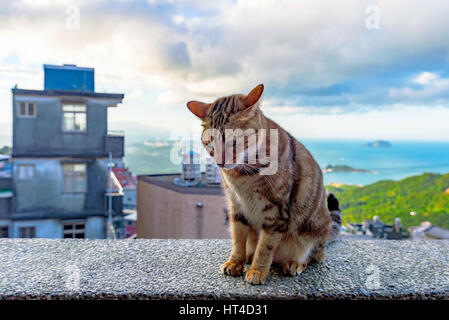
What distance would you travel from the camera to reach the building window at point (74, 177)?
446 centimetres

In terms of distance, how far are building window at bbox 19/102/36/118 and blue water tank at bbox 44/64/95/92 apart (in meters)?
0.32

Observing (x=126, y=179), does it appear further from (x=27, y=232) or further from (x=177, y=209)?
(x=27, y=232)

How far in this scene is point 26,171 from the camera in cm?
443

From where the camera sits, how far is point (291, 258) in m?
1.16

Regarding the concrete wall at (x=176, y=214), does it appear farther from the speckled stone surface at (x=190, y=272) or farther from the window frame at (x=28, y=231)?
the speckled stone surface at (x=190, y=272)

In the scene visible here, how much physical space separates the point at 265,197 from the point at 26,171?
4.15 meters

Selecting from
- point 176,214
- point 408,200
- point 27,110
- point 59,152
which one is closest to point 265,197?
point 176,214

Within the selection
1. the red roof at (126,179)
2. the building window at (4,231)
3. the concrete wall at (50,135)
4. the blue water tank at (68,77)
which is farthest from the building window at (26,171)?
the red roof at (126,179)

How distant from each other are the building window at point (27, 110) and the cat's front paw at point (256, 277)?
401cm

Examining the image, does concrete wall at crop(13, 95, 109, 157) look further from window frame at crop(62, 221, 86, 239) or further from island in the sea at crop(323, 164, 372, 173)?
island in the sea at crop(323, 164, 372, 173)

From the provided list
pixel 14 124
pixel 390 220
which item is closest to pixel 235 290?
pixel 390 220

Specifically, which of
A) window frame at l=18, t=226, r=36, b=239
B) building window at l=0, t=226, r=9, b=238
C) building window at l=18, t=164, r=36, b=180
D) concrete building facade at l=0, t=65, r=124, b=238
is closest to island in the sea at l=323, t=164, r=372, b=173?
concrete building facade at l=0, t=65, r=124, b=238

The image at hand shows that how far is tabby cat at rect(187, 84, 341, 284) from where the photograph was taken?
1.01 metres

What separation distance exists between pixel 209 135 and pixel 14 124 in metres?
4.07
